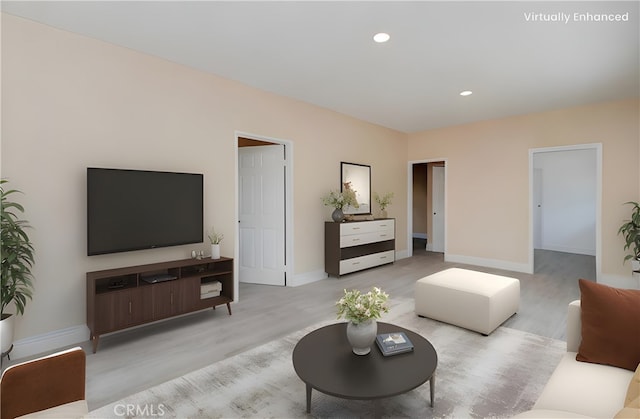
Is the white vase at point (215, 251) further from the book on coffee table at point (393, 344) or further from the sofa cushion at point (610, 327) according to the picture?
→ the sofa cushion at point (610, 327)

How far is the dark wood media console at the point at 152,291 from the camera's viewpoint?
275 cm

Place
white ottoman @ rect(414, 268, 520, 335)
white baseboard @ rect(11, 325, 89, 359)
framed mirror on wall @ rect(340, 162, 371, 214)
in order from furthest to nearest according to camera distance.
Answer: framed mirror on wall @ rect(340, 162, 371, 214), white ottoman @ rect(414, 268, 520, 335), white baseboard @ rect(11, 325, 89, 359)

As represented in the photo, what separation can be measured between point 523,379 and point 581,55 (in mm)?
3268

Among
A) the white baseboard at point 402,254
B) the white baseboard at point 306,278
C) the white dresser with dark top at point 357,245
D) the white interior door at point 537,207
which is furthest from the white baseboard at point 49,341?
the white interior door at point 537,207

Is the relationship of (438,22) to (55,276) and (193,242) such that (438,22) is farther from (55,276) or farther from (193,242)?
(55,276)

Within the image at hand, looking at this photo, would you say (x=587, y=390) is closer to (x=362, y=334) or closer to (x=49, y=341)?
(x=362, y=334)

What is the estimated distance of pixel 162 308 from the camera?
3.07 m

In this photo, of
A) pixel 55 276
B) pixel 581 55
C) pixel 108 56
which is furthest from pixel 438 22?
pixel 55 276

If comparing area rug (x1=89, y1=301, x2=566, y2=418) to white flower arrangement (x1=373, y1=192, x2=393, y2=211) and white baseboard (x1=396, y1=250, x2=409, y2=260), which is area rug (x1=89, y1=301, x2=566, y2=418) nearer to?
white flower arrangement (x1=373, y1=192, x2=393, y2=211)

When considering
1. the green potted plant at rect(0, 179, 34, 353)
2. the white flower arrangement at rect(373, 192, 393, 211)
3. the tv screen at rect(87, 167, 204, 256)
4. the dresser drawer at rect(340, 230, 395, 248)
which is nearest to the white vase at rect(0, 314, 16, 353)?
the green potted plant at rect(0, 179, 34, 353)

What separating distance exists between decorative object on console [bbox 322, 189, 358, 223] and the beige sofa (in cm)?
372

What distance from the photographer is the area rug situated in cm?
195

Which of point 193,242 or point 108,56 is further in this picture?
point 193,242

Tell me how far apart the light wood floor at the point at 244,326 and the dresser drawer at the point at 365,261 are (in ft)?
0.53
